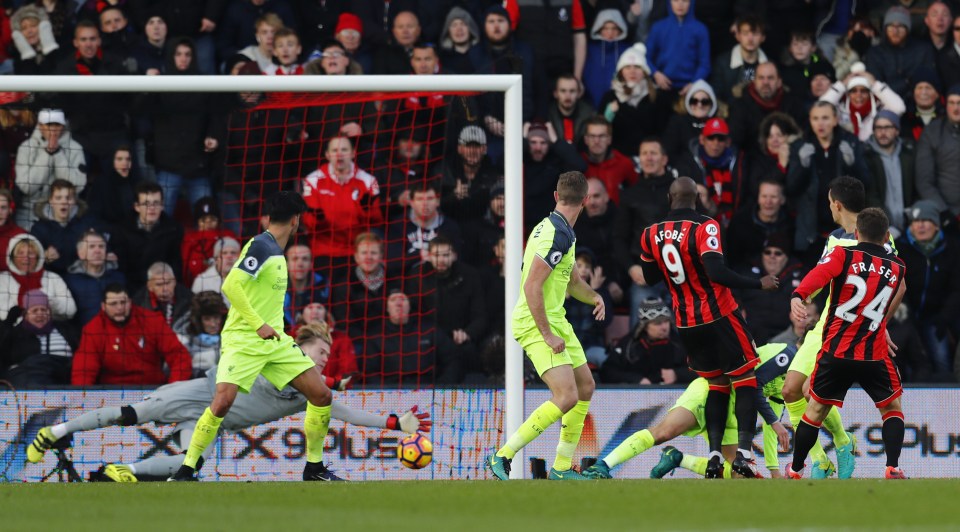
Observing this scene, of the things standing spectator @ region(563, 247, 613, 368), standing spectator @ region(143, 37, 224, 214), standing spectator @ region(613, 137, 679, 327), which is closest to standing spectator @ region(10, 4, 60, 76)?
standing spectator @ region(143, 37, 224, 214)

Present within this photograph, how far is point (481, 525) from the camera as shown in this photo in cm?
703

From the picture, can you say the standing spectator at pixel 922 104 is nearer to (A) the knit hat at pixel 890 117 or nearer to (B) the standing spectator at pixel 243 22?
(A) the knit hat at pixel 890 117

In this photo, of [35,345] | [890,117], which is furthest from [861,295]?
[35,345]

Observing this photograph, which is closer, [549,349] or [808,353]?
[549,349]

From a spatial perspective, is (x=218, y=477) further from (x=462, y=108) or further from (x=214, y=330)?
(x=462, y=108)

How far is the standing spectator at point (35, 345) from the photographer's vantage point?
500 inches

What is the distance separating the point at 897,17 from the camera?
1538 cm

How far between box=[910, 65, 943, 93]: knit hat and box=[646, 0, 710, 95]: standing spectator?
1.95 m

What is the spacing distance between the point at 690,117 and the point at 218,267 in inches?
184

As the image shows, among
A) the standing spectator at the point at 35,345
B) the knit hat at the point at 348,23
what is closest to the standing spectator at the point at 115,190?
the standing spectator at the point at 35,345

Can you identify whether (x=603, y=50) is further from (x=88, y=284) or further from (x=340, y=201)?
(x=88, y=284)

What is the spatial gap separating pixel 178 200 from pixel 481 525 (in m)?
7.24

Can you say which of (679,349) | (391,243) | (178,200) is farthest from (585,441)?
(178,200)

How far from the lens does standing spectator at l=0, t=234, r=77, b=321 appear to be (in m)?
12.8
